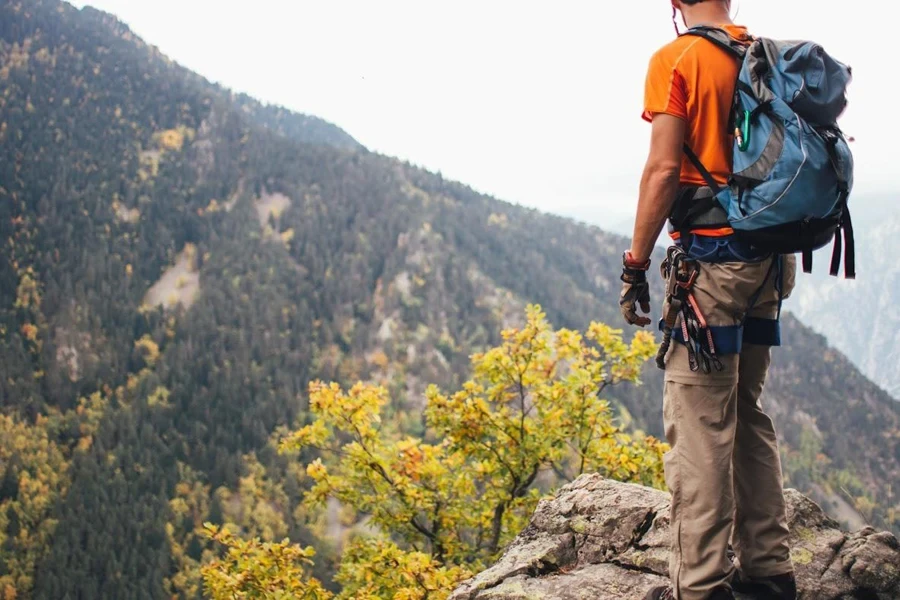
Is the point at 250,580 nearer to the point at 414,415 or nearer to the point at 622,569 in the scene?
the point at 622,569

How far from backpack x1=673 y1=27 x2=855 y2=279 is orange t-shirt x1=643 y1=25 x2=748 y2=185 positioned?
2.6 inches

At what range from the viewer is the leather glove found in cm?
390

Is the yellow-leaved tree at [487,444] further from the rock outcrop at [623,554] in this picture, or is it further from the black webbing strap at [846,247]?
the black webbing strap at [846,247]

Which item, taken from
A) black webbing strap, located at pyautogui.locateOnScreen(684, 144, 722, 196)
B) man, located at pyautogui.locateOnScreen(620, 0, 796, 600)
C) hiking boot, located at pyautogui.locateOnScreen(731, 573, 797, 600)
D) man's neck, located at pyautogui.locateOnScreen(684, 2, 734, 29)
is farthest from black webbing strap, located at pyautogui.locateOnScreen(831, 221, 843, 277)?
hiking boot, located at pyautogui.locateOnScreen(731, 573, 797, 600)

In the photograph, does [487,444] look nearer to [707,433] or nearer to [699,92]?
[707,433]

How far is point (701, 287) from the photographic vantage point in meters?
3.69

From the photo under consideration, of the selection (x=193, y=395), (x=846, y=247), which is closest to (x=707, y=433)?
(x=846, y=247)

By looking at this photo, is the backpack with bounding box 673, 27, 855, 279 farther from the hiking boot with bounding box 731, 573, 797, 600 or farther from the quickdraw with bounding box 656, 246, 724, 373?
the hiking boot with bounding box 731, 573, 797, 600

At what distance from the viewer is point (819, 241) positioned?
3545mm

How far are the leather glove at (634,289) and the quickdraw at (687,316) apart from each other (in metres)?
0.16

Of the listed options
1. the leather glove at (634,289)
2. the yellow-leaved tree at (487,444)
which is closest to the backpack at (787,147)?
the leather glove at (634,289)

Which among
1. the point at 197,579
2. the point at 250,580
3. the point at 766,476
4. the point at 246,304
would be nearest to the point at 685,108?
the point at 766,476

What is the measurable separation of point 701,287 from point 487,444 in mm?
7024

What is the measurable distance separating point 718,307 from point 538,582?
276 centimetres
